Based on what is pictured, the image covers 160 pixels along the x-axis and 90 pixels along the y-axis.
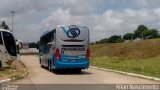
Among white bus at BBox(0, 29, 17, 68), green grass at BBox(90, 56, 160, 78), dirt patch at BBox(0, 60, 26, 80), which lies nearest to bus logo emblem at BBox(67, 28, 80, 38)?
dirt patch at BBox(0, 60, 26, 80)

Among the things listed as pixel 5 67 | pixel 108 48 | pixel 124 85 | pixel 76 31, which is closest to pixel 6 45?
pixel 5 67

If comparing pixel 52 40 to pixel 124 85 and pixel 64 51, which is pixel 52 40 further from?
pixel 124 85

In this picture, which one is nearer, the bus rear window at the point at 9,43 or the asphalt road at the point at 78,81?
the asphalt road at the point at 78,81

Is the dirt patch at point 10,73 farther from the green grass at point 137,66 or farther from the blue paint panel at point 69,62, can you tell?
the green grass at point 137,66

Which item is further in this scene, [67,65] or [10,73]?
[67,65]

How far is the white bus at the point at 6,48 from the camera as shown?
30.2 meters

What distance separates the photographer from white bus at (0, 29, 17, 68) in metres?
30.2

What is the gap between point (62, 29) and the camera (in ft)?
88.4

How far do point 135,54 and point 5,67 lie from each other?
4462 cm

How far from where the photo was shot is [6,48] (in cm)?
3062

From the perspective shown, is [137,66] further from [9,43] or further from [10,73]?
[10,73]

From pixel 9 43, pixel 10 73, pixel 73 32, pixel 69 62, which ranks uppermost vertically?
pixel 73 32

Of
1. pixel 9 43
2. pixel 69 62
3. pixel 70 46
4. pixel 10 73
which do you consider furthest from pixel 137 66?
pixel 10 73

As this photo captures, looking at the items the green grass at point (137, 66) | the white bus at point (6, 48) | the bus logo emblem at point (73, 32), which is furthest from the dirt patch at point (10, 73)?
the green grass at point (137, 66)
